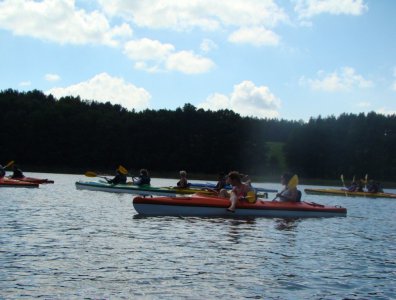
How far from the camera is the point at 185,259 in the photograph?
34.2 feet

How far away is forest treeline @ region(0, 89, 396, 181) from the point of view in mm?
85062

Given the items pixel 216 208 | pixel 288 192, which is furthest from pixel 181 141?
pixel 216 208

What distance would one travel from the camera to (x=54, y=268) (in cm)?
914

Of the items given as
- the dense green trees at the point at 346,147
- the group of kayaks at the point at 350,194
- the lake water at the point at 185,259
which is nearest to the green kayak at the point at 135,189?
the lake water at the point at 185,259

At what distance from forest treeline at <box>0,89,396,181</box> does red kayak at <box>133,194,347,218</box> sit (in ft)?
220

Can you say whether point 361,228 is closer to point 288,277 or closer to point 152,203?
point 152,203

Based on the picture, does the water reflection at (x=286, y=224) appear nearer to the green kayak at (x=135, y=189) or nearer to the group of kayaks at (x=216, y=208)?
the group of kayaks at (x=216, y=208)

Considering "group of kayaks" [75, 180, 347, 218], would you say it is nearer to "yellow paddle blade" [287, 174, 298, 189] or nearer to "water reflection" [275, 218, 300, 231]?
"water reflection" [275, 218, 300, 231]

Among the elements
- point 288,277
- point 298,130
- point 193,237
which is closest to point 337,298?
point 288,277

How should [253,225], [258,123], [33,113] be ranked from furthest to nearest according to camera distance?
[258,123] < [33,113] < [253,225]

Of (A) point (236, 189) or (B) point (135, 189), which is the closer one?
(A) point (236, 189)

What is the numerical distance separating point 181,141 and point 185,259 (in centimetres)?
8170

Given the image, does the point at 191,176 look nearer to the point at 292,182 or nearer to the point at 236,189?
the point at 292,182

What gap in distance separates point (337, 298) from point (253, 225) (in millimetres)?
8564
